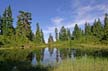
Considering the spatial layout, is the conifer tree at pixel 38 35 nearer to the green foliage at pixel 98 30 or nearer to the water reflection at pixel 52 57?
the green foliage at pixel 98 30

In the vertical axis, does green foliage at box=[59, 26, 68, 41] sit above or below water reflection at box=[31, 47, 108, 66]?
above

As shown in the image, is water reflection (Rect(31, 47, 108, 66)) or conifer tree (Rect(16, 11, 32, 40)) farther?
conifer tree (Rect(16, 11, 32, 40))

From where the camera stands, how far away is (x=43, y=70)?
15562 mm

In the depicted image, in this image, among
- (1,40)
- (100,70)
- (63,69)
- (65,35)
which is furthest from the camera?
A: (65,35)

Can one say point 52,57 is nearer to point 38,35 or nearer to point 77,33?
point 38,35

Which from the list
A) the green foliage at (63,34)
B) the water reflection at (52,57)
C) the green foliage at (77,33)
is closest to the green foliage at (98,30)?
the green foliage at (77,33)

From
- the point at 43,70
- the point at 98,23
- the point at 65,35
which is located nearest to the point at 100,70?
the point at 43,70

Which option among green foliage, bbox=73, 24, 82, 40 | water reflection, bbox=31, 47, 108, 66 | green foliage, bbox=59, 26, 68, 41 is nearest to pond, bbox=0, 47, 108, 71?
water reflection, bbox=31, 47, 108, 66

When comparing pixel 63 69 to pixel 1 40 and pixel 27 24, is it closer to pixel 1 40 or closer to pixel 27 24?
pixel 1 40

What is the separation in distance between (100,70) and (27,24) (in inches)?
2852

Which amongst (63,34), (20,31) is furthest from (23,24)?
(63,34)

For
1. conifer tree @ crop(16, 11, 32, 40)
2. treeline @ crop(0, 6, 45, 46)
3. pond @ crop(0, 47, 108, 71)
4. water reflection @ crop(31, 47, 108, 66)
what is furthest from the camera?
conifer tree @ crop(16, 11, 32, 40)

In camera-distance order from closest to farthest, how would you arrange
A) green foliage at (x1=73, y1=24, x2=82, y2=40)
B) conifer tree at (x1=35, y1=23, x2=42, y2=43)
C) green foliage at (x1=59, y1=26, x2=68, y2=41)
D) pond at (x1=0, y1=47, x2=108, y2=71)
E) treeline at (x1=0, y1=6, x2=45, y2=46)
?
pond at (x1=0, y1=47, x2=108, y2=71) → treeline at (x1=0, y1=6, x2=45, y2=46) → conifer tree at (x1=35, y1=23, x2=42, y2=43) → green foliage at (x1=73, y1=24, x2=82, y2=40) → green foliage at (x1=59, y1=26, x2=68, y2=41)

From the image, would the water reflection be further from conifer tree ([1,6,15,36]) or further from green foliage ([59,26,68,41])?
green foliage ([59,26,68,41])
